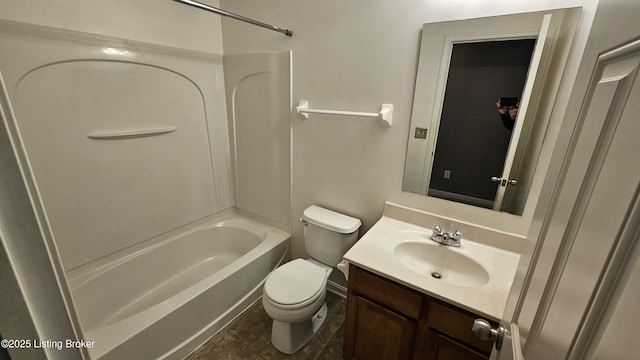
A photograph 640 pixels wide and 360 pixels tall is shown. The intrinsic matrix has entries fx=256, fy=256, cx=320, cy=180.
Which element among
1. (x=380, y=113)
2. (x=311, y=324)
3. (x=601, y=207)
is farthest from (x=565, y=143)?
(x=311, y=324)

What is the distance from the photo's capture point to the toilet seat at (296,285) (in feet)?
4.92

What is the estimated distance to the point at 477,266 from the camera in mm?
1261

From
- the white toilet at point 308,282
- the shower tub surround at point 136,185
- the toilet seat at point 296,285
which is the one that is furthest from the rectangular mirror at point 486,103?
the shower tub surround at point 136,185

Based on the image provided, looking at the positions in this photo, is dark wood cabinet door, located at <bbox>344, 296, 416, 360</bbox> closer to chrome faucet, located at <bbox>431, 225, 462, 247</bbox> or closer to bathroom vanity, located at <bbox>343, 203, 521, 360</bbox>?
bathroom vanity, located at <bbox>343, 203, 521, 360</bbox>

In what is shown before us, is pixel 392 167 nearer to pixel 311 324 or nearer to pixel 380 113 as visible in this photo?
pixel 380 113

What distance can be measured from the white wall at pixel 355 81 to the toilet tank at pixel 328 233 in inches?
4.1

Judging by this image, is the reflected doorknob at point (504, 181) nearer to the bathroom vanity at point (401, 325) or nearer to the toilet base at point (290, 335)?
the bathroom vanity at point (401, 325)

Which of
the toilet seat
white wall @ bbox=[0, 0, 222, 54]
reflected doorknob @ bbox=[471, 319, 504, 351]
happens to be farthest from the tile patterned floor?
white wall @ bbox=[0, 0, 222, 54]

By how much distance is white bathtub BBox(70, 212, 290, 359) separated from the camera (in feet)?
4.53

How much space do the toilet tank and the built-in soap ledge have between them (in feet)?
0.89

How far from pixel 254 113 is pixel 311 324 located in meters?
1.67

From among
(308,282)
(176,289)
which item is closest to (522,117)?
(308,282)

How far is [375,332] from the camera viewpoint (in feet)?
4.31

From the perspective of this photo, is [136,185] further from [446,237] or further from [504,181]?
[504,181]
